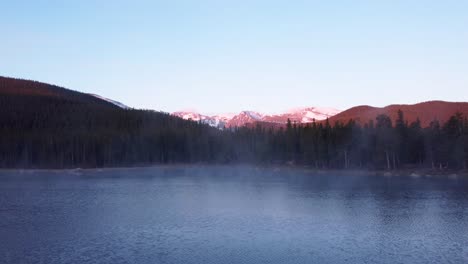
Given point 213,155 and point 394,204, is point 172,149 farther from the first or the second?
point 394,204

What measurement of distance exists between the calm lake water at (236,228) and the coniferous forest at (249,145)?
132ft

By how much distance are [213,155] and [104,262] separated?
133 meters

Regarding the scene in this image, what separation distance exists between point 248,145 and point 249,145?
32 centimetres

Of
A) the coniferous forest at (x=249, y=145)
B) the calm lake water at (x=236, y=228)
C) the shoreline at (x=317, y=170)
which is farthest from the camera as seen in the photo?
the coniferous forest at (x=249, y=145)

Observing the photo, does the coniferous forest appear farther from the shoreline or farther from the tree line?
the shoreline

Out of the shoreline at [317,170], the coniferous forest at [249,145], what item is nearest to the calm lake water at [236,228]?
the shoreline at [317,170]

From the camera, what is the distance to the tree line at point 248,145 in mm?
103875

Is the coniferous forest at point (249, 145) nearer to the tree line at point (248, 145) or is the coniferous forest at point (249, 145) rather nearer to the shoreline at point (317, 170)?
the tree line at point (248, 145)

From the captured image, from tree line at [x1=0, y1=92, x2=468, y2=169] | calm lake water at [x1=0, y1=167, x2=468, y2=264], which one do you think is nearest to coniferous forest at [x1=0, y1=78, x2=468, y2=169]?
tree line at [x1=0, y1=92, x2=468, y2=169]

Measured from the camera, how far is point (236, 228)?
3803 centimetres

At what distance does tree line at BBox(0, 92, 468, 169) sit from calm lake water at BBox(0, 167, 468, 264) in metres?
40.3

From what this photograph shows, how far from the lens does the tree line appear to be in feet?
341

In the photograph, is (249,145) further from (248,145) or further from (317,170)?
(317,170)

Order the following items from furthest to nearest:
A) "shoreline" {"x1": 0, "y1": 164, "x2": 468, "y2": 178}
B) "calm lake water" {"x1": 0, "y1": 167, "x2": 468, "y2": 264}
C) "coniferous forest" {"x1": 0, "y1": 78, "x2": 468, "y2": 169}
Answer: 1. "coniferous forest" {"x1": 0, "y1": 78, "x2": 468, "y2": 169}
2. "shoreline" {"x1": 0, "y1": 164, "x2": 468, "y2": 178}
3. "calm lake water" {"x1": 0, "y1": 167, "x2": 468, "y2": 264}
